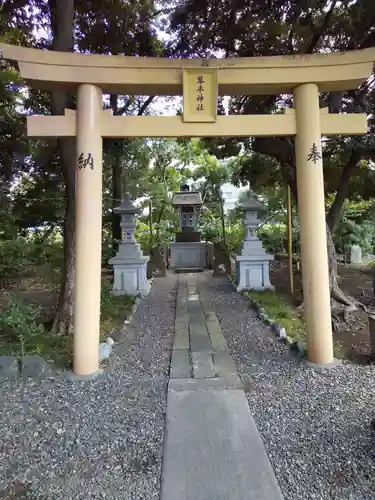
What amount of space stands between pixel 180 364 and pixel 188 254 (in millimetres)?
9528

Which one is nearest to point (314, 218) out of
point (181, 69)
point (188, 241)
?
point (181, 69)

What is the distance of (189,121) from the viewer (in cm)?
351

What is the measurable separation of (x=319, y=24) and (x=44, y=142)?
22.0 feet

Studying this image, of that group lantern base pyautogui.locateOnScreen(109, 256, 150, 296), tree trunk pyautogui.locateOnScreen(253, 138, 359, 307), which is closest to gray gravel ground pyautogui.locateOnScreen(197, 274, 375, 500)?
tree trunk pyautogui.locateOnScreen(253, 138, 359, 307)

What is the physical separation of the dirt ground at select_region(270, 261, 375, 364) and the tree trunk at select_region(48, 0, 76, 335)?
377 centimetres

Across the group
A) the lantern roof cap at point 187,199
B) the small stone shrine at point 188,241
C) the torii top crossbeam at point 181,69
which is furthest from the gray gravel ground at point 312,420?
the lantern roof cap at point 187,199

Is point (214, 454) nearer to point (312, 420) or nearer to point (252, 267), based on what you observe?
point (312, 420)

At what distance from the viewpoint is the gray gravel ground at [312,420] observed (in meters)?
1.98

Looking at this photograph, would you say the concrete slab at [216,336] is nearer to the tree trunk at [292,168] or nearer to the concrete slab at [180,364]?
the concrete slab at [180,364]

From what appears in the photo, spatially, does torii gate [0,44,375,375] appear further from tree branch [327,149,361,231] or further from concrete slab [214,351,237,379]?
tree branch [327,149,361,231]

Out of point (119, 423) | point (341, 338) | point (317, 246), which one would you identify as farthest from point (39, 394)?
point (341, 338)

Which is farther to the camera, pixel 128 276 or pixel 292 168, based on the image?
pixel 128 276

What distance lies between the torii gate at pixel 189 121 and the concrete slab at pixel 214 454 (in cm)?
129

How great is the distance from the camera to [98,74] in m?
3.44
